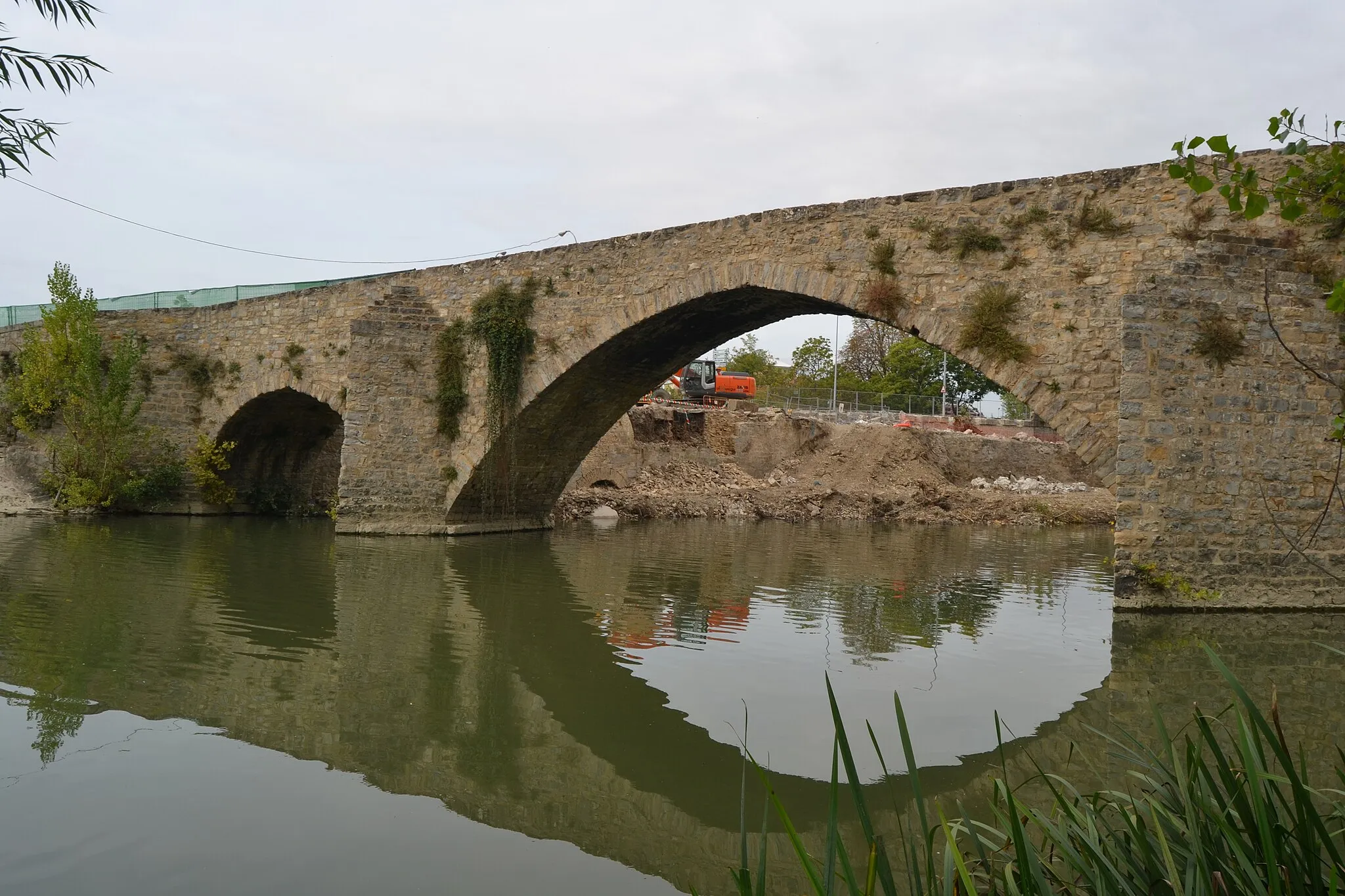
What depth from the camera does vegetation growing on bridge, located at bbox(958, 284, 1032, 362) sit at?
9.54 metres

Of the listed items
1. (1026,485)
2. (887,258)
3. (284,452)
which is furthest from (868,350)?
(887,258)

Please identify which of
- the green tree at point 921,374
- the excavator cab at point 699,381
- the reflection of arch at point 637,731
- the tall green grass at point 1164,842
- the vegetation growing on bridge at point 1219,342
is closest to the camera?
the tall green grass at point 1164,842

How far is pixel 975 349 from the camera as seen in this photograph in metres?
9.78

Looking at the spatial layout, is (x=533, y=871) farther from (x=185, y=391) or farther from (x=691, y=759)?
(x=185, y=391)

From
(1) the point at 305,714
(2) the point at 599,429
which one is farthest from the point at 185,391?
(1) the point at 305,714

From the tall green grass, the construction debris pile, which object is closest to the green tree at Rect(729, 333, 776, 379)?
the construction debris pile

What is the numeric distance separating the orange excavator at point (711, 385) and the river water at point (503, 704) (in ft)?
69.3

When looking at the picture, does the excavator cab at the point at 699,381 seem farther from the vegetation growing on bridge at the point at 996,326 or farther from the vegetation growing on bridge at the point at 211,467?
→ the vegetation growing on bridge at the point at 996,326

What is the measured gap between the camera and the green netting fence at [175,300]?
1794 centimetres

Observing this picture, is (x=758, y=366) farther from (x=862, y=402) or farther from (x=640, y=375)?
(x=640, y=375)

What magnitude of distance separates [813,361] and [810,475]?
84.3ft

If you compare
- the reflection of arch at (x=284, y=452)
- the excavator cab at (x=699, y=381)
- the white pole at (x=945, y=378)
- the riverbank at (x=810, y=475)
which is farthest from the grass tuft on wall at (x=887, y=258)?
the white pole at (x=945, y=378)

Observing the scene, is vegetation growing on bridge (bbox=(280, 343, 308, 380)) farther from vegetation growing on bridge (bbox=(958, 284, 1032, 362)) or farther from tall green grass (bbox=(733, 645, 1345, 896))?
tall green grass (bbox=(733, 645, 1345, 896))

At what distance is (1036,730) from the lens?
5.02 meters
